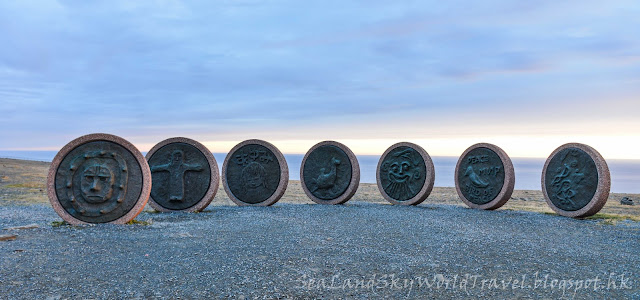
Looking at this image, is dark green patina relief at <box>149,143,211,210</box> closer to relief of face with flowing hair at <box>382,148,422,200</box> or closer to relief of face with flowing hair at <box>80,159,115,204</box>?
relief of face with flowing hair at <box>80,159,115,204</box>

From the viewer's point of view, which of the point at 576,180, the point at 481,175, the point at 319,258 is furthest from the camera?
the point at 481,175

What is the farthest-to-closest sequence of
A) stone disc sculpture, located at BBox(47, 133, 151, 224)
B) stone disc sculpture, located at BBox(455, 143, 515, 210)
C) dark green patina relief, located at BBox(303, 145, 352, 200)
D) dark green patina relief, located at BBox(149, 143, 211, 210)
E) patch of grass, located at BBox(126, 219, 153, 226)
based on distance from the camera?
dark green patina relief, located at BBox(303, 145, 352, 200) < stone disc sculpture, located at BBox(455, 143, 515, 210) < dark green patina relief, located at BBox(149, 143, 211, 210) < patch of grass, located at BBox(126, 219, 153, 226) < stone disc sculpture, located at BBox(47, 133, 151, 224)

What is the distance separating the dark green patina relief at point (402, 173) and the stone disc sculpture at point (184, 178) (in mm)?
5350

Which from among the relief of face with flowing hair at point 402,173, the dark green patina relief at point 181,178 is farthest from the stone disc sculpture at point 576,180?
the dark green patina relief at point 181,178

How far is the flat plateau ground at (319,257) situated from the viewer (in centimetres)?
582

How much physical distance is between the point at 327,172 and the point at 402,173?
2.30 m

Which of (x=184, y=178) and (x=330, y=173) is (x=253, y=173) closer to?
(x=184, y=178)

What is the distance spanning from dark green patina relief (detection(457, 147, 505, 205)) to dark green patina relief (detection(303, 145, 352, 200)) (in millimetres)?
3529

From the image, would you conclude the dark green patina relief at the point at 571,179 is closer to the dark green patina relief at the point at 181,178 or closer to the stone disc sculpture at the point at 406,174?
the stone disc sculpture at the point at 406,174

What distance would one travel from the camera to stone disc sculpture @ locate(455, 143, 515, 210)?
523 inches

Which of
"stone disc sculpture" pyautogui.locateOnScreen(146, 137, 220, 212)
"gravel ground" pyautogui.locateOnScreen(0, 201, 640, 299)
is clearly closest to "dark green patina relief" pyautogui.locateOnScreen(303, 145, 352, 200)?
"gravel ground" pyautogui.locateOnScreen(0, 201, 640, 299)

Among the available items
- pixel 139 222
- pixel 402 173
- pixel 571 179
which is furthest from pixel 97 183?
pixel 571 179

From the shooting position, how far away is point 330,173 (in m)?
14.3

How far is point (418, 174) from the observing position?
46.1 ft
